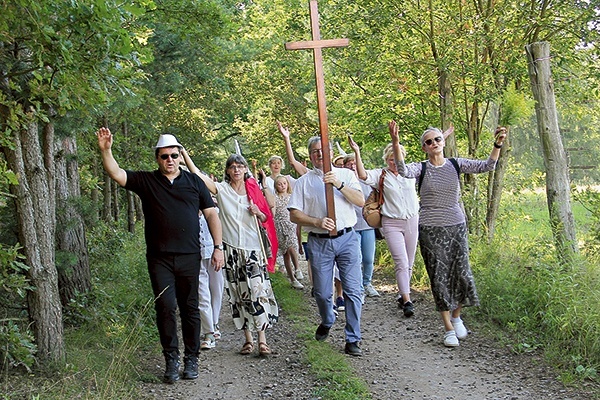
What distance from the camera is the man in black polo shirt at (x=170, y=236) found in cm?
676

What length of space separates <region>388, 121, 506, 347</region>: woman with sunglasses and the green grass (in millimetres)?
1313

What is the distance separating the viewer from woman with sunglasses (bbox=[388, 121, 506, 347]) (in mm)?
7875

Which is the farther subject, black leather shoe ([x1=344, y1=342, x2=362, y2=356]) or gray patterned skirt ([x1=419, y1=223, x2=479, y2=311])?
gray patterned skirt ([x1=419, y1=223, x2=479, y2=311])

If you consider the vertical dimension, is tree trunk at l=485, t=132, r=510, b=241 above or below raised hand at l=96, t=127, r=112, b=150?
below

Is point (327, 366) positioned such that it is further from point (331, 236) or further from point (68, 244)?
point (68, 244)

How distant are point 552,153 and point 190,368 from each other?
4.70m

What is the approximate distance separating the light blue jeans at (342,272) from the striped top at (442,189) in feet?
3.05

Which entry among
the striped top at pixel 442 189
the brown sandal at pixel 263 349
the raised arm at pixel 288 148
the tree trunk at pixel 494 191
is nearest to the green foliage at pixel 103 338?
the brown sandal at pixel 263 349

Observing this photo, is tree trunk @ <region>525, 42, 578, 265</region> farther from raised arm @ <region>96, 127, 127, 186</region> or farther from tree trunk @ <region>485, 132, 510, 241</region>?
raised arm @ <region>96, 127, 127, 186</region>

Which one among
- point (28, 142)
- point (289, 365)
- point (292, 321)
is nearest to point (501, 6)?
point (292, 321)

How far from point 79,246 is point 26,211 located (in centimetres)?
264

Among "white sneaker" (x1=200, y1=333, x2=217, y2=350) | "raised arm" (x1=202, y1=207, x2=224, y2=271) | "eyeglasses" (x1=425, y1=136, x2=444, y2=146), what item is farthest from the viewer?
"white sneaker" (x1=200, y1=333, x2=217, y2=350)

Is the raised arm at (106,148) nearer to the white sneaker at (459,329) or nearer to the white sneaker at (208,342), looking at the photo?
the white sneaker at (208,342)

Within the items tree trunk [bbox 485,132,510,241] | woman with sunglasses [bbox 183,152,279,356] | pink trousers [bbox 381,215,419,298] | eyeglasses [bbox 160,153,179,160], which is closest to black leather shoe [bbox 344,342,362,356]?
woman with sunglasses [bbox 183,152,279,356]
